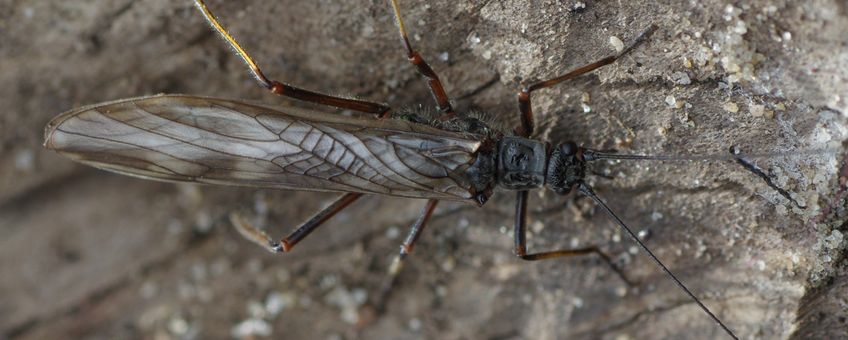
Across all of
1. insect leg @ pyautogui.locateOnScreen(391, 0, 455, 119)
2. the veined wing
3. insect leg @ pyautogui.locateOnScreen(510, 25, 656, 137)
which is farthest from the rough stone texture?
the veined wing

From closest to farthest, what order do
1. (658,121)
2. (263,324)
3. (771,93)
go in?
(771,93)
(658,121)
(263,324)

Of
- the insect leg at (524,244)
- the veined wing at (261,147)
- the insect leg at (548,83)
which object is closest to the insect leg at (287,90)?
the veined wing at (261,147)

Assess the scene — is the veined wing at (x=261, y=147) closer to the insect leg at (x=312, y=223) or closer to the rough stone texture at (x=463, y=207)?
the insect leg at (x=312, y=223)

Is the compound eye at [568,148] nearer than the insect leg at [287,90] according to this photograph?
Yes

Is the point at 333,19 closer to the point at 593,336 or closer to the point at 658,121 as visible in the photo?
the point at 658,121

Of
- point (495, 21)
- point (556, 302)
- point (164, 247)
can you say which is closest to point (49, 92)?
point (164, 247)
